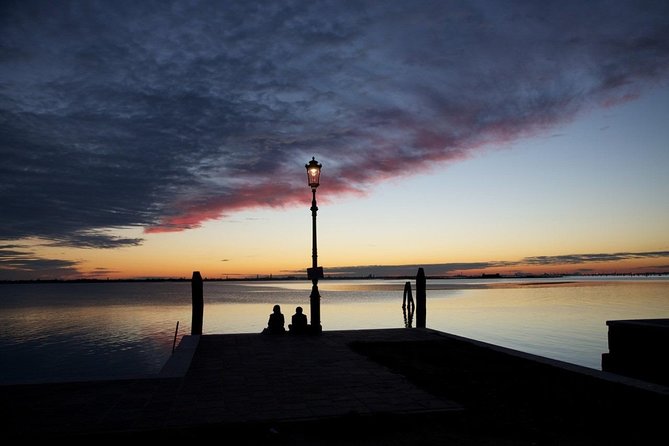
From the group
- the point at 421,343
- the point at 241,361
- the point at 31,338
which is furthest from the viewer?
the point at 31,338

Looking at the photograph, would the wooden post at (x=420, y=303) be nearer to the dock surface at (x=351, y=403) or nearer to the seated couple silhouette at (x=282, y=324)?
the seated couple silhouette at (x=282, y=324)

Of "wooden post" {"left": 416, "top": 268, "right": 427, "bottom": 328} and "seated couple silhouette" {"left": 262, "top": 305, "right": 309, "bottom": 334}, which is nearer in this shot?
"seated couple silhouette" {"left": 262, "top": 305, "right": 309, "bottom": 334}

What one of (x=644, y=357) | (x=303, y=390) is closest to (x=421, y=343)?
(x=644, y=357)

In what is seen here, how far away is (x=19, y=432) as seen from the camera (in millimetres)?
6703

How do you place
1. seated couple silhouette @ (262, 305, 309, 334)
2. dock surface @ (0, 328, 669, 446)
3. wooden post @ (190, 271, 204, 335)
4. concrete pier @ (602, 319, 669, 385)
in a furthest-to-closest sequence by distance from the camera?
wooden post @ (190, 271, 204, 335), seated couple silhouette @ (262, 305, 309, 334), concrete pier @ (602, 319, 669, 385), dock surface @ (0, 328, 669, 446)

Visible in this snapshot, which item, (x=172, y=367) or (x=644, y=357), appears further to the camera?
(x=644, y=357)

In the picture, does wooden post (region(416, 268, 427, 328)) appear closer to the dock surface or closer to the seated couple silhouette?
the seated couple silhouette

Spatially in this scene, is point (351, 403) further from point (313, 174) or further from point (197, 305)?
point (197, 305)

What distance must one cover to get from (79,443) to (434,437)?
464 centimetres

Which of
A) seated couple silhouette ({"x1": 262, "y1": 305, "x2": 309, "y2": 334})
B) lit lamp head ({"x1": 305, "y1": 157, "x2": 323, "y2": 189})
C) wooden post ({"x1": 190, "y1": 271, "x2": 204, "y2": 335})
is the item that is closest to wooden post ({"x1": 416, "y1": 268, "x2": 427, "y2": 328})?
seated couple silhouette ({"x1": 262, "y1": 305, "x2": 309, "y2": 334})

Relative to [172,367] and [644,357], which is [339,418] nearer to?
[172,367]

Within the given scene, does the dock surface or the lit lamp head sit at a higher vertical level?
the lit lamp head

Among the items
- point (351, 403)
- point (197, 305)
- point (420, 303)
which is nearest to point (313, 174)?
point (197, 305)

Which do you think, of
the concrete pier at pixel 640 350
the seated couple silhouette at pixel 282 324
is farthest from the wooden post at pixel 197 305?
the concrete pier at pixel 640 350
